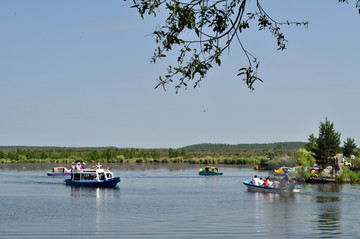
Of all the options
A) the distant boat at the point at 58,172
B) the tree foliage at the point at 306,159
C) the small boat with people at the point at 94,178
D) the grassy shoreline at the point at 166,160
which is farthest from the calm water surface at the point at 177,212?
the grassy shoreline at the point at 166,160

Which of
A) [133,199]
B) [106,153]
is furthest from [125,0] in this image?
[106,153]

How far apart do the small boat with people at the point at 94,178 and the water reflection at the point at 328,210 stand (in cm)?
2252

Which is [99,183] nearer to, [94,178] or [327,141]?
[94,178]

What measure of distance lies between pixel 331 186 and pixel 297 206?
19295 mm

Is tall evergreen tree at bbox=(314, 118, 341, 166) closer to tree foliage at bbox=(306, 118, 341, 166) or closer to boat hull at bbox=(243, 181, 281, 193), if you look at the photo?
tree foliage at bbox=(306, 118, 341, 166)

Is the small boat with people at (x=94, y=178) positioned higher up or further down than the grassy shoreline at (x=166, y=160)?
further down

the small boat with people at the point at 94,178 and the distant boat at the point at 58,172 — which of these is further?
the distant boat at the point at 58,172

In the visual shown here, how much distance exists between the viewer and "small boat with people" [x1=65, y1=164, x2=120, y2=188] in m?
62.8

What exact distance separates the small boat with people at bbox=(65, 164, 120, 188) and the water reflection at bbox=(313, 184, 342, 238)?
73.9 ft

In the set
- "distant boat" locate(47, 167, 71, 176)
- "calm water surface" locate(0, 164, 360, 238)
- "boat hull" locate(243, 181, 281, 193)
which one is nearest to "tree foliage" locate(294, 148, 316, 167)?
"calm water surface" locate(0, 164, 360, 238)

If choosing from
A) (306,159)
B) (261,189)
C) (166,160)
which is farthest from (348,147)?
(166,160)

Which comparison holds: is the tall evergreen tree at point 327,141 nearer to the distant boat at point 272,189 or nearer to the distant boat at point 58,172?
the distant boat at point 272,189

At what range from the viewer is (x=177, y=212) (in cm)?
3922

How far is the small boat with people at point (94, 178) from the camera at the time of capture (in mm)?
62812
